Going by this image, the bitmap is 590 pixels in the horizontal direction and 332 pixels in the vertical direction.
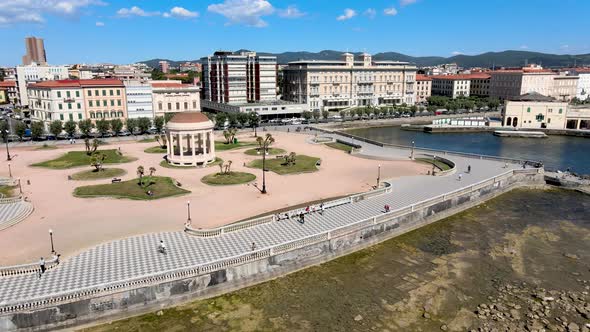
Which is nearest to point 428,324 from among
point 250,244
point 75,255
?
point 250,244

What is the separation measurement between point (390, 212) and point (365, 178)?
1440 cm

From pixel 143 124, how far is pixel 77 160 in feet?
89.2

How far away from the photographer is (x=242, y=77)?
116 m

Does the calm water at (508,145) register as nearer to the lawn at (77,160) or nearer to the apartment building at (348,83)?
the apartment building at (348,83)

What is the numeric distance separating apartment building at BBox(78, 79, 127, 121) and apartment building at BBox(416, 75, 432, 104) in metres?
105

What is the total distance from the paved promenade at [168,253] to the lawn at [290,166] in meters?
14.4

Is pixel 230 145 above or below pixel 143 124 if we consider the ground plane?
below

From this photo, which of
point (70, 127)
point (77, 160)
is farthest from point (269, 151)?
point (70, 127)

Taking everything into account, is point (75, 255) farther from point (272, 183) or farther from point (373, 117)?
point (373, 117)

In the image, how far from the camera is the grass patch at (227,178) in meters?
46.4

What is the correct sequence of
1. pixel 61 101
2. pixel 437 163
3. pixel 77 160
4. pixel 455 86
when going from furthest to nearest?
pixel 455 86, pixel 61 101, pixel 77 160, pixel 437 163

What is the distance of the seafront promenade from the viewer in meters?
22.6

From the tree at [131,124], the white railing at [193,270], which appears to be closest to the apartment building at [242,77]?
the tree at [131,124]

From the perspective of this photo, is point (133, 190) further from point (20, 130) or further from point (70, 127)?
point (20, 130)
